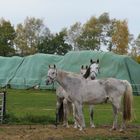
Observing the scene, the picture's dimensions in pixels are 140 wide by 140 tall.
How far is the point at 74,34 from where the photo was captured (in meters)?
94.9

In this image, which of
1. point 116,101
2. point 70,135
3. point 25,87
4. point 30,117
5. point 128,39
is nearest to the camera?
point 70,135

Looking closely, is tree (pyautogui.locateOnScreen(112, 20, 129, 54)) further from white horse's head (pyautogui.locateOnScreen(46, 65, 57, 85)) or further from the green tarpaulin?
white horse's head (pyautogui.locateOnScreen(46, 65, 57, 85))

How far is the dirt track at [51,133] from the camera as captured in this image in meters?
12.6

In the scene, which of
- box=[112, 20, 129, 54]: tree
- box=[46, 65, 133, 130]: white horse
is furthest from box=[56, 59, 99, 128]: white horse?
box=[112, 20, 129, 54]: tree

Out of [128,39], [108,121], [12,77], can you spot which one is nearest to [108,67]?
[12,77]

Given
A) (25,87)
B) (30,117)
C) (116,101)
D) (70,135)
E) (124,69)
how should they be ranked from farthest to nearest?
(25,87)
(124,69)
(30,117)
(116,101)
(70,135)

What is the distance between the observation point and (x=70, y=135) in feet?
43.0

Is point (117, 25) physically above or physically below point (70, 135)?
above

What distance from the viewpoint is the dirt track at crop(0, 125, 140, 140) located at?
12642 millimetres

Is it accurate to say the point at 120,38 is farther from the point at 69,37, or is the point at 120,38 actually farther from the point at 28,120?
the point at 28,120

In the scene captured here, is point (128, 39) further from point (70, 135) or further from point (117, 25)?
point (70, 135)

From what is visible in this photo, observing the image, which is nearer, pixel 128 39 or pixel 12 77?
pixel 12 77

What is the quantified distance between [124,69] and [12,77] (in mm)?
11660

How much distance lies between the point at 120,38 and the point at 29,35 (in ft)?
64.3
